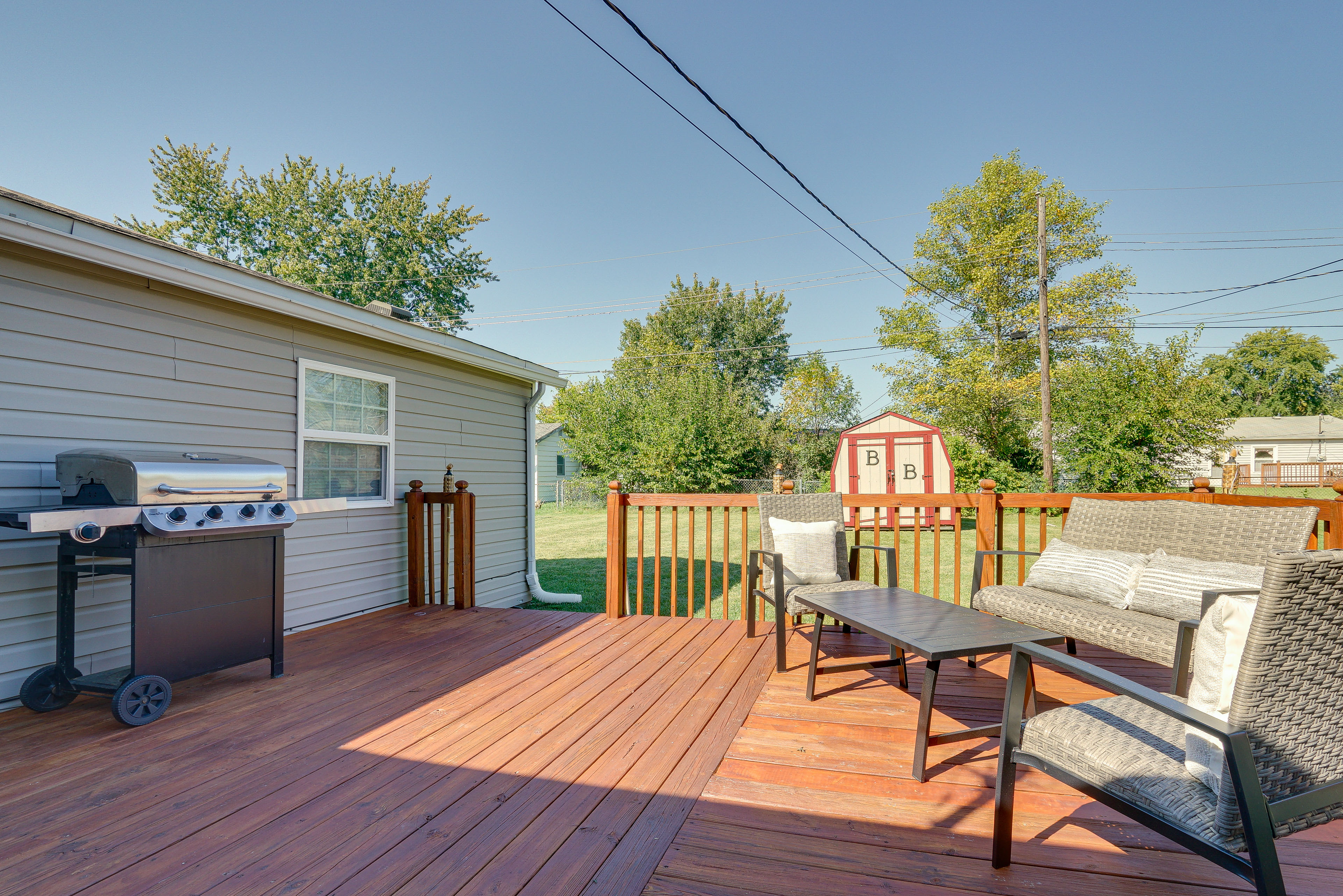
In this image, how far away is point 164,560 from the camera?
2.58 m

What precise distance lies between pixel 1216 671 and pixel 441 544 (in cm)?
461

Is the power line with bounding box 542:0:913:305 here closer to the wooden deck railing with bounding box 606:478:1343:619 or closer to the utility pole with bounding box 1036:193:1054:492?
the wooden deck railing with bounding box 606:478:1343:619

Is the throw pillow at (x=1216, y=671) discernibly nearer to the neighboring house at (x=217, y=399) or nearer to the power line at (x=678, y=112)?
the neighboring house at (x=217, y=399)

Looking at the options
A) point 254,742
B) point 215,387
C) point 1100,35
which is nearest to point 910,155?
point 1100,35

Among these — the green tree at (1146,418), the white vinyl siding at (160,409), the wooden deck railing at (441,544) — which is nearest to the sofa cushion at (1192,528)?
the wooden deck railing at (441,544)

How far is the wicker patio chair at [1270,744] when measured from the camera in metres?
1.09

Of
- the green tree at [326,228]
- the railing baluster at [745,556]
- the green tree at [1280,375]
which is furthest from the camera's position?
the green tree at [1280,375]

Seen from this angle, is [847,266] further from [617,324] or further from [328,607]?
[328,607]

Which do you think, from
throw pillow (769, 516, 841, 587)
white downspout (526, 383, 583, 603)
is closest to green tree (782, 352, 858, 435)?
white downspout (526, 383, 583, 603)

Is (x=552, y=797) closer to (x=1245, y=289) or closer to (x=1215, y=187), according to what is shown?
(x=1245, y=289)

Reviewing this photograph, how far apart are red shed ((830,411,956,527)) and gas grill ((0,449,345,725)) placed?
34.0 ft

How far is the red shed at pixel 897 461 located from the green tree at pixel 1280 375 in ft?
102

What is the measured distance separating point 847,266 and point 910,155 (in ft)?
26.3

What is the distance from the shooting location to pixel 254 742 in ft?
7.61
